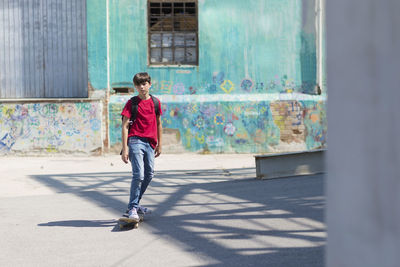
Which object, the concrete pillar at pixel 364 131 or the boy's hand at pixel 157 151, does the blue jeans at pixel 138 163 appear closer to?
the boy's hand at pixel 157 151

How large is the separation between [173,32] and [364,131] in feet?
42.3

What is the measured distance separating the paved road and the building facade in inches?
138

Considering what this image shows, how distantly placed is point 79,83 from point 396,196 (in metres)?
13.7

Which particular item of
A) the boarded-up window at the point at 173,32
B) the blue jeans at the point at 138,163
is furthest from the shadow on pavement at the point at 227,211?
the boarded-up window at the point at 173,32

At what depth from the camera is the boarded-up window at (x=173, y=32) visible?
1390 cm

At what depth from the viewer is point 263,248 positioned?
14.8 ft

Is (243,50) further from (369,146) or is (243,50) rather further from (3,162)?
(369,146)

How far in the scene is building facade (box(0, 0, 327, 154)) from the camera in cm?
1370

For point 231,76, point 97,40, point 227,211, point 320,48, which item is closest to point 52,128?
point 97,40

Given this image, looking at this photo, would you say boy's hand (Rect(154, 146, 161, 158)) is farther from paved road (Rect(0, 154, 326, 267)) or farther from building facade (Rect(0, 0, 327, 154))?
building facade (Rect(0, 0, 327, 154))

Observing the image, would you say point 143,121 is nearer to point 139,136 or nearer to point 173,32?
point 139,136

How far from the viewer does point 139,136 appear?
18.3 feet

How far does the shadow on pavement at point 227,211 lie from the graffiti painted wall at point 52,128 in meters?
3.78

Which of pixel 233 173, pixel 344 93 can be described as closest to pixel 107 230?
pixel 344 93
